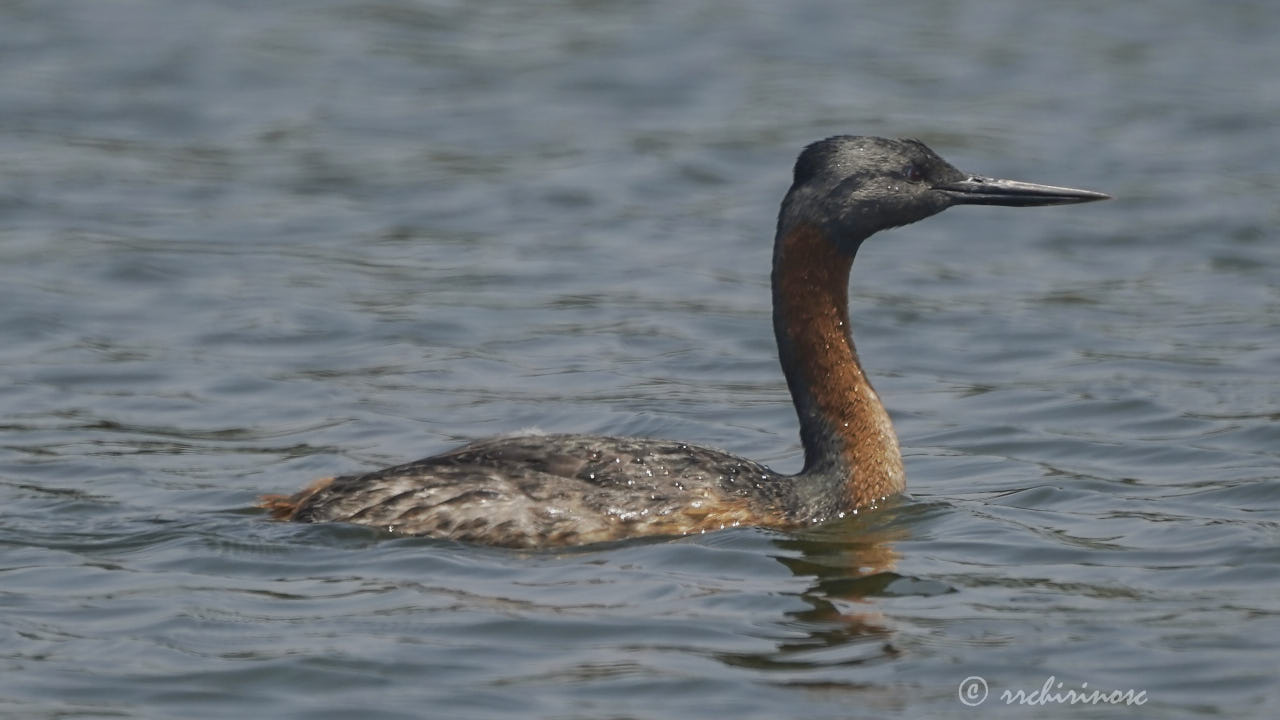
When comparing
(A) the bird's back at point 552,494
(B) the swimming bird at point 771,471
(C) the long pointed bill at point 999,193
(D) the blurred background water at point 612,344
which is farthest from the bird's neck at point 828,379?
(C) the long pointed bill at point 999,193

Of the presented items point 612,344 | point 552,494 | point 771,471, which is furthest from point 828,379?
point 612,344

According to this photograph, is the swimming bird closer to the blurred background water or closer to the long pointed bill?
the long pointed bill

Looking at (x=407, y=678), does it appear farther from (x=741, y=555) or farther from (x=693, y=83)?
(x=693, y=83)

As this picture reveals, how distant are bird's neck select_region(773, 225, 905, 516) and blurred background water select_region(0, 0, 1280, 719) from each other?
0.26m

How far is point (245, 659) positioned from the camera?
8172 mm

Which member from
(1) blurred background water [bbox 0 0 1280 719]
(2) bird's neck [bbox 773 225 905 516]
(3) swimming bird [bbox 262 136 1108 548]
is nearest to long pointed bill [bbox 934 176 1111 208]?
(3) swimming bird [bbox 262 136 1108 548]

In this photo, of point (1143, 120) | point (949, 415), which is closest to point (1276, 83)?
point (1143, 120)

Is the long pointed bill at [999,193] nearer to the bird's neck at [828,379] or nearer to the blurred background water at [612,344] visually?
the bird's neck at [828,379]

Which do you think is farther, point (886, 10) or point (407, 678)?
Answer: point (886, 10)

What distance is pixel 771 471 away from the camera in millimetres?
10297

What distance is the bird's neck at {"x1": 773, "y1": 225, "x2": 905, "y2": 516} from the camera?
10289 mm

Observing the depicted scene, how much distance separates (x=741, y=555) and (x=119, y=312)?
6330 mm

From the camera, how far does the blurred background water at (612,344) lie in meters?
8.30

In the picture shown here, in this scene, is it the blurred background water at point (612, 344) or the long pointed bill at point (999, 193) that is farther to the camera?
the long pointed bill at point (999, 193)
